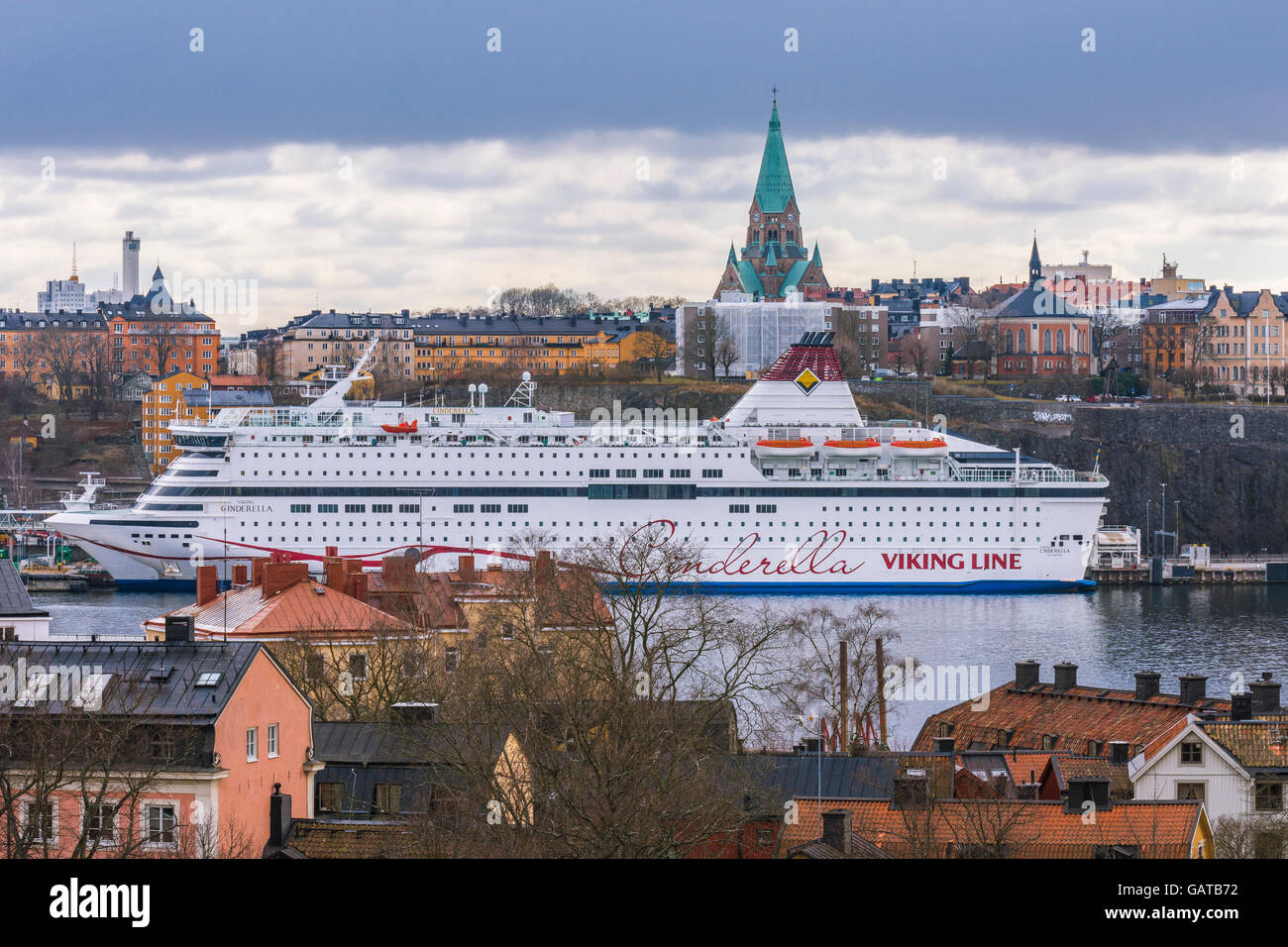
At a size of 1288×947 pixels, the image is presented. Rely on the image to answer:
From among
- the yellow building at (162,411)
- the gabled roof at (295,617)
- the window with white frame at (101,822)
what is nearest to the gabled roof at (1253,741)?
the gabled roof at (295,617)

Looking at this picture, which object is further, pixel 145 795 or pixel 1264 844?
pixel 1264 844

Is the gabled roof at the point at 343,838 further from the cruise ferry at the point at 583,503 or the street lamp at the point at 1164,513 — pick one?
the street lamp at the point at 1164,513

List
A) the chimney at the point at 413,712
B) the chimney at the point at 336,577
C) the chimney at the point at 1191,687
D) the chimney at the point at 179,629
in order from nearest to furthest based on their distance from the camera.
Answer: the chimney at the point at 413,712 < the chimney at the point at 179,629 < the chimney at the point at 1191,687 < the chimney at the point at 336,577

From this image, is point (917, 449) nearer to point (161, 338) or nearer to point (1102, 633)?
point (1102, 633)

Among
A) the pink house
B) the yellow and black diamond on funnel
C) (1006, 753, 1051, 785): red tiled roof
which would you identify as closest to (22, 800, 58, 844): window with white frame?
the pink house

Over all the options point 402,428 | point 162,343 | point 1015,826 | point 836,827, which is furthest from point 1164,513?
point 836,827
